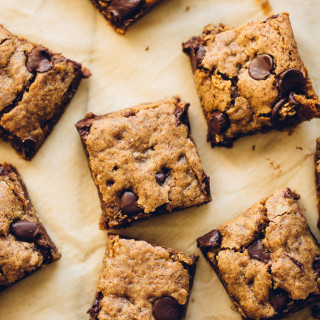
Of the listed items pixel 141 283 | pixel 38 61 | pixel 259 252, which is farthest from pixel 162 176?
pixel 38 61

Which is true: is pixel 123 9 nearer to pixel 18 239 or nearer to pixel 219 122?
pixel 219 122

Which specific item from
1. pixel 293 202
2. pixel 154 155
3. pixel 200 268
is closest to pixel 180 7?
pixel 154 155

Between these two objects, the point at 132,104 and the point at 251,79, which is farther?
the point at 132,104

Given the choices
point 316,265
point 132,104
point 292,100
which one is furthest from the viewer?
point 132,104

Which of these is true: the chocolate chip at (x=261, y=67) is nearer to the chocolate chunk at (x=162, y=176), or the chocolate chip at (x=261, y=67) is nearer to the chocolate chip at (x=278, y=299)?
the chocolate chunk at (x=162, y=176)

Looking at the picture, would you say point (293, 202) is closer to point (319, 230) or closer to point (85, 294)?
point (319, 230)

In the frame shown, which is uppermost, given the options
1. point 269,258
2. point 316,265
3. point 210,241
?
point 210,241
